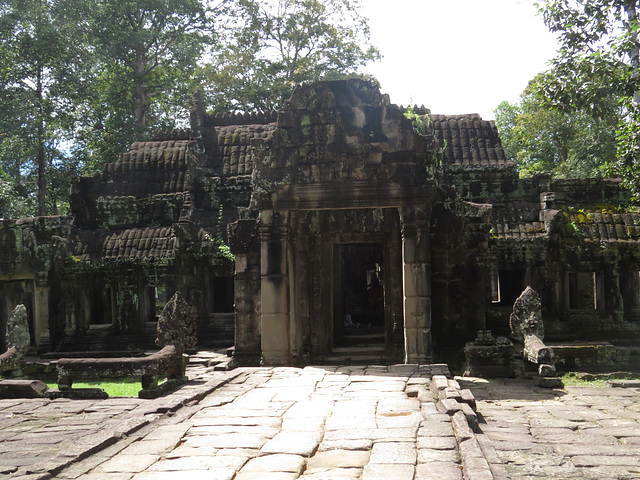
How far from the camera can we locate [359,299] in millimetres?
20344

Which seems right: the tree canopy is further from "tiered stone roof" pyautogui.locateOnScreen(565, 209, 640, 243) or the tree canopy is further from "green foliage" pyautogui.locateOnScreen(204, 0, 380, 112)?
"tiered stone roof" pyautogui.locateOnScreen(565, 209, 640, 243)

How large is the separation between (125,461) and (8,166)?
29775 millimetres

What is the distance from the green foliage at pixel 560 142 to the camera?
987 inches

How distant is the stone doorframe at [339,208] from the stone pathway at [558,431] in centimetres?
133

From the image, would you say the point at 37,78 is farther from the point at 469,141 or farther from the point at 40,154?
the point at 469,141

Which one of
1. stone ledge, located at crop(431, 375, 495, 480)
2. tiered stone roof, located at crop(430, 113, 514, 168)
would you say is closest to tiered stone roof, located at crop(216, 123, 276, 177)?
tiered stone roof, located at crop(430, 113, 514, 168)

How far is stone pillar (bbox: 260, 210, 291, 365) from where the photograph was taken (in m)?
11.1

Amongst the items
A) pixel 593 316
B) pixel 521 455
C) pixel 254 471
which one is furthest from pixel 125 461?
pixel 593 316

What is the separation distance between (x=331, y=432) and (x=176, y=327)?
4.60 m

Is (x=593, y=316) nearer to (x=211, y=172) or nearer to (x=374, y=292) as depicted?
(x=374, y=292)

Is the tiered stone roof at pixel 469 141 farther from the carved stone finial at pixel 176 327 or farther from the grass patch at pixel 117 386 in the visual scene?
the grass patch at pixel 117 386

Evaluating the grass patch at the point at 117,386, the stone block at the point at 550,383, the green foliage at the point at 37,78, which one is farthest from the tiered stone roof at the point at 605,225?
the green foliage at the point at 37,78

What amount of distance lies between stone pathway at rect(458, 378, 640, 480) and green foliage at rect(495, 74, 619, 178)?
1562 centimetres

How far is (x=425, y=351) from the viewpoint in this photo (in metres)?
10.9
